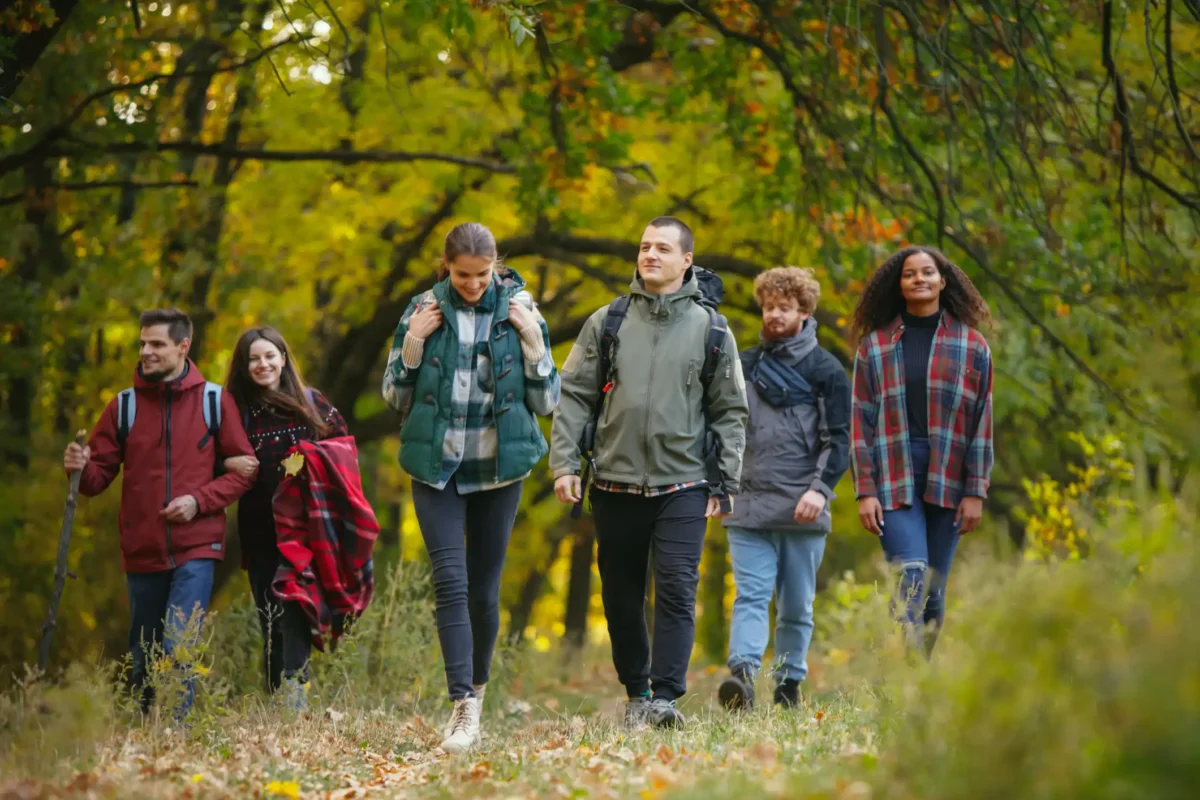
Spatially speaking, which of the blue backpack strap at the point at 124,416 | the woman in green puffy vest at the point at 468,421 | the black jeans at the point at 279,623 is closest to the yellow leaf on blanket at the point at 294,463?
the black jeans at the point at 279,623

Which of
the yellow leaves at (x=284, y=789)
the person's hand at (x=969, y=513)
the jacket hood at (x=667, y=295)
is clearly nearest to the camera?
the yellow leaves at (x=284, y=789)

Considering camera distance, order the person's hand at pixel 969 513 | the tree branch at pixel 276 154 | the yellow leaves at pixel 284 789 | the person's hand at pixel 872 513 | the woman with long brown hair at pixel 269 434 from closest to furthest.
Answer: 1. the yellow leaves at pixel 284 789
2. the person's hand at pixel 969 513
3. the person's hand at pixel 872 513
4. the woman with long brown hair at pixel 269 434
5. the tree branch at pixel 276 154

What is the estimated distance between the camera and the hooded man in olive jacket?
5988 mm

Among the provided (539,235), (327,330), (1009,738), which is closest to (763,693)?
(1009,738)

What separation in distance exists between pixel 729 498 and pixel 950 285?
162cm

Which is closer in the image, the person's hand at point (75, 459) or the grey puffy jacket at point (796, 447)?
the person's hand at point (75, 459)

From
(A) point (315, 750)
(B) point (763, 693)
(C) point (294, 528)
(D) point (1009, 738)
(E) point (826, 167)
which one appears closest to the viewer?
(D) point (1009, 738)

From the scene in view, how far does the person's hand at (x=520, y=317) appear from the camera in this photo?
6.04m

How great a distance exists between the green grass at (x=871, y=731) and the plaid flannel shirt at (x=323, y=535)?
0.30 meters

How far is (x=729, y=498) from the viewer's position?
604cm

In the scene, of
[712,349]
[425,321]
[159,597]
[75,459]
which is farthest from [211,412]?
[712,349]

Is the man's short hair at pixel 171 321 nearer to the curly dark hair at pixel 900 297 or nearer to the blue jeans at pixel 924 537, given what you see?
the curly dark hair at pixel 900 297

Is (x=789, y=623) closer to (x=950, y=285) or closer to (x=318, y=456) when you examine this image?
(x=950, y=285)

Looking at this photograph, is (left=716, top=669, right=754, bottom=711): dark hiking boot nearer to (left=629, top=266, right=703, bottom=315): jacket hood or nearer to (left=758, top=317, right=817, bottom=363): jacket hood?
(left=758, top=317, right=817, bottom=363): jacket hood
